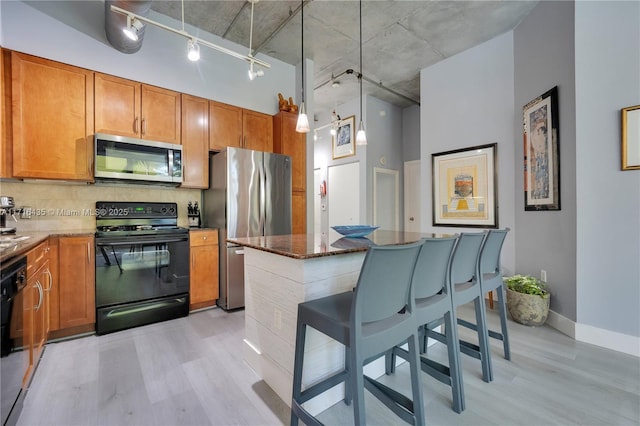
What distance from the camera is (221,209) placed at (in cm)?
320

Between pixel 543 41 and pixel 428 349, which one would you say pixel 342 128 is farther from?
pixel 428 349

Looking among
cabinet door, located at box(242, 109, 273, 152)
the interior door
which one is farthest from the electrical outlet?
the interior door

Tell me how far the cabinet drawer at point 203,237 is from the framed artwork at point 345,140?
3.36 m

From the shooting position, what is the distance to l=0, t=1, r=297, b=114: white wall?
2.53 meters

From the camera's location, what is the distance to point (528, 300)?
2.74 meters

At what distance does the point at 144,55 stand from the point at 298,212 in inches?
98.3

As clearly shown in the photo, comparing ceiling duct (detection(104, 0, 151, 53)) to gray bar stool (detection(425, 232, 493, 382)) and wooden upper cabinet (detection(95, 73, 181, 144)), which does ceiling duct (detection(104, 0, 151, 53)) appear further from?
gray bar stool (detection(425, 232, 493, 382))

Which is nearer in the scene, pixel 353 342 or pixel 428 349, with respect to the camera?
pixel 353 342

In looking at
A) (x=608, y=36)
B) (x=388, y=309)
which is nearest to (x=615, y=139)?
(x=608, y=36)

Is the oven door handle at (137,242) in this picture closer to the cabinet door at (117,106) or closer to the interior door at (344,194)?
the cabinet door at (117,106)

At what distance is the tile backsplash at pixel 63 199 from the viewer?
8.64 feet

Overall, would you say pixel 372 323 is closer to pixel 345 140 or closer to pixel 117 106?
pixel 117 106

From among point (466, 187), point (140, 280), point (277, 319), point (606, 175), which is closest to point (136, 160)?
point (140, 280)

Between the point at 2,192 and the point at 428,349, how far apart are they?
3.91m
